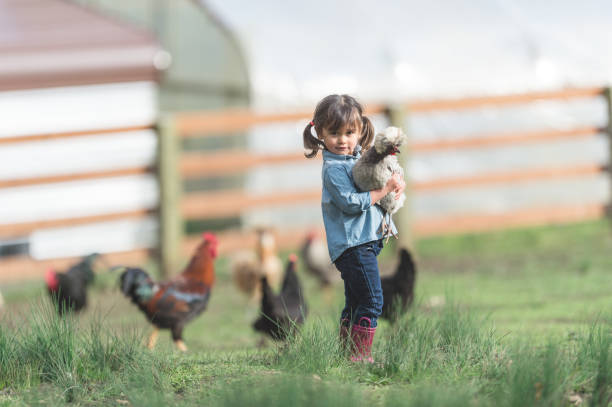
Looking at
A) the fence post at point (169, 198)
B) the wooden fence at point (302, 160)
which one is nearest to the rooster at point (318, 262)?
the wooden fence at point (302, 160)

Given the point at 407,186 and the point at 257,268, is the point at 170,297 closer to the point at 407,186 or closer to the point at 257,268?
the point at 257,268

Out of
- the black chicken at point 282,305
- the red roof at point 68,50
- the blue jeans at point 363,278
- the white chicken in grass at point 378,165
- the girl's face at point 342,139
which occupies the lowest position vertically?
the black chicken at point 282,305

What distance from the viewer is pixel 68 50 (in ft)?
30.5

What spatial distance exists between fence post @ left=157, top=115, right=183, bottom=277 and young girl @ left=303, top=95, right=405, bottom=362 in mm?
4947

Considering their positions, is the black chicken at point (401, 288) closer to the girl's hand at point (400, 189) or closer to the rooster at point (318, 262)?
the girl's hand at point (400, 189)

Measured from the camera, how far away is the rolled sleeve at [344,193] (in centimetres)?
308

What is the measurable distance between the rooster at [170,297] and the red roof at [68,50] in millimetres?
5594

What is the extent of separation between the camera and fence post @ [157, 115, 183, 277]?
794 centimetres

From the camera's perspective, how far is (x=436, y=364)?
2.90 metres

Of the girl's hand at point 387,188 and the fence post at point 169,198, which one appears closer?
the girl's hand at point 387,188

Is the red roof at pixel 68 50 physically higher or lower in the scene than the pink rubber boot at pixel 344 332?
higher

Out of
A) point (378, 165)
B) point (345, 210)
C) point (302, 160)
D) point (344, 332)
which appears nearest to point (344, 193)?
A: point (345, 210)

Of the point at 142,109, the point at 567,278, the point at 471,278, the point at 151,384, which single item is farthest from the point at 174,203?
the point at 151,384

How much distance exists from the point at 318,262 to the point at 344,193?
3.31 m
